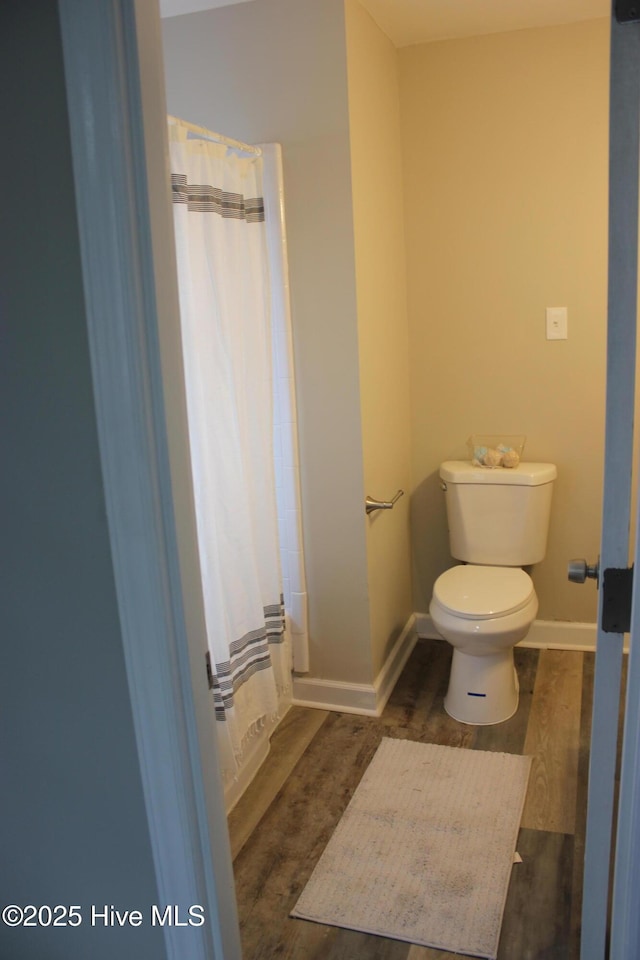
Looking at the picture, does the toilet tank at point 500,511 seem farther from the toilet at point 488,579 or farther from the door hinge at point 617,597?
the door hinge at point 617,597

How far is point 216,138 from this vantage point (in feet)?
6.93

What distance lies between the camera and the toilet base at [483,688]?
2629 mm

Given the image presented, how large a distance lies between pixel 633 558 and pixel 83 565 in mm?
805

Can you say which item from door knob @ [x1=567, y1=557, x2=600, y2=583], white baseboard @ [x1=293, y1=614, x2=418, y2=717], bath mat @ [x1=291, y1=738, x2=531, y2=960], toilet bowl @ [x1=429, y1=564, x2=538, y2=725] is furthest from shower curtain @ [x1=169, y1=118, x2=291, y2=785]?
door knob @ [x1=567, y1=557, x2=600, y2=583]

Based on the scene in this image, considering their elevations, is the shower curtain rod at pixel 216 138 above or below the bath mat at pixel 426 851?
above

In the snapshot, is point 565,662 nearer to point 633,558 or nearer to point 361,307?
point 361,307

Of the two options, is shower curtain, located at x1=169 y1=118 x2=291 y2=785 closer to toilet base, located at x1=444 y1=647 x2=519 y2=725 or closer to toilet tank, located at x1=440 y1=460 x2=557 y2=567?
Answer: toilet base, located at x1=444 y1=647 x2=519 y2=725

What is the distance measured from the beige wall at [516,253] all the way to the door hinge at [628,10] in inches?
75.7

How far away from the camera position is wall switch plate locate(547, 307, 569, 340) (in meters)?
2.89

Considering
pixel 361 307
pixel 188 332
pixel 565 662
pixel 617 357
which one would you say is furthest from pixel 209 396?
pixel 565 662

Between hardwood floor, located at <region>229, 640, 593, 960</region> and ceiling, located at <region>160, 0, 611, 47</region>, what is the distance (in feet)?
7.77

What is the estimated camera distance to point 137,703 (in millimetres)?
1145

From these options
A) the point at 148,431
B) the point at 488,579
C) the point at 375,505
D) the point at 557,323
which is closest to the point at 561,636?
the point at 488,579

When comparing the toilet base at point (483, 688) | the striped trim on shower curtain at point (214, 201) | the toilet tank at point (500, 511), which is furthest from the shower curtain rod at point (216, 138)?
the toilet base at point (483, 688)
